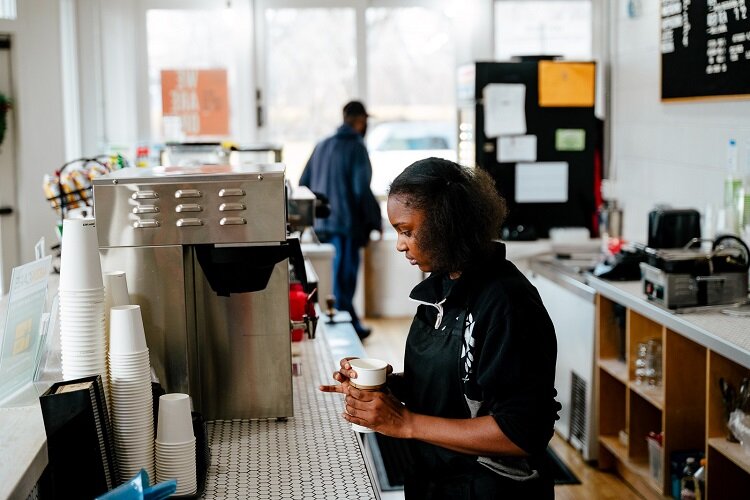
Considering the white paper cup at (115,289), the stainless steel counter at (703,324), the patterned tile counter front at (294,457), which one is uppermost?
the white paper cup at (115,289)

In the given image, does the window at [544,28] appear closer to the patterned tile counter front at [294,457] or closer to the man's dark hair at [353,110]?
the man's dark hair at [353,110]

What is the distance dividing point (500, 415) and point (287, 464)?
49 centimetres

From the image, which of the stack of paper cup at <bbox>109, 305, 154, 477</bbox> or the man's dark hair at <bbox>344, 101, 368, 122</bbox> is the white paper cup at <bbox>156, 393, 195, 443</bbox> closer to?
the stack of paper cup at <bbox>109, 305, 154, 477</bbox>

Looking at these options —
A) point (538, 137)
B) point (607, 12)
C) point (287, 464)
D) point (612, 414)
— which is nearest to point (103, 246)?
point (287, 464)

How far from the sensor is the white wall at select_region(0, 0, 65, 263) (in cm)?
586

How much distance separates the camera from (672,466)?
3.60m

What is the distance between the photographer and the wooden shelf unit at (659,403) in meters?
3.18

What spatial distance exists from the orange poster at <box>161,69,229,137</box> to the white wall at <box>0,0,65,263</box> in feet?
4.95

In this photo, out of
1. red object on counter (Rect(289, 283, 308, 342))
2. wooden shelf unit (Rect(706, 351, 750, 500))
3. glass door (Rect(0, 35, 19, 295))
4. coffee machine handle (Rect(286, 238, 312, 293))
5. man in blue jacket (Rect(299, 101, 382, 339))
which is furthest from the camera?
man in blue jacket (Rect(299, 101, 382, 339))

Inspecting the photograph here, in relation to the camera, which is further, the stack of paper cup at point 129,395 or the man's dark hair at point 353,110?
the man's dark hair at point 353,110

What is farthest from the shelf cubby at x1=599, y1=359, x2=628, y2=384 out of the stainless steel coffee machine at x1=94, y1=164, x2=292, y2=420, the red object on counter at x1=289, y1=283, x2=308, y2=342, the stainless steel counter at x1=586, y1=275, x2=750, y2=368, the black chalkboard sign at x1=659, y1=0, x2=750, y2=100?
the stainless steel coffee machine at x1=94, y1=164, x2=292, y2=420

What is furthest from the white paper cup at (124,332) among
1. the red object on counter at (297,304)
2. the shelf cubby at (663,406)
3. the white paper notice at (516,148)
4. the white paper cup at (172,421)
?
the white paper notice at (516,148)

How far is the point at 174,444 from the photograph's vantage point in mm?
1781

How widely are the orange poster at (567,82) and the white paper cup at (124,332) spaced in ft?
14.4
